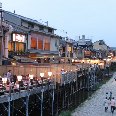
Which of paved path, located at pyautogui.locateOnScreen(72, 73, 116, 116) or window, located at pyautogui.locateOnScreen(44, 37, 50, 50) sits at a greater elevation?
window, located at pyautogui.locateOnScreen(44, 37, 50, 50)

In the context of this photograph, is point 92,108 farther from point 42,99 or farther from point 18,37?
point 18,37

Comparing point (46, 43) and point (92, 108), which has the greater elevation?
point (46, 43)

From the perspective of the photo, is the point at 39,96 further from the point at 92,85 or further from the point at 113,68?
→ the point at 113,68

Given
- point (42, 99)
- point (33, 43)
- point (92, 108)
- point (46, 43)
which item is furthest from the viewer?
point (46, 43)

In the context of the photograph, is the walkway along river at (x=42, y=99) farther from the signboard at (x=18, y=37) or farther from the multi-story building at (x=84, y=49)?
the multi-story building at (x=84, y=49)

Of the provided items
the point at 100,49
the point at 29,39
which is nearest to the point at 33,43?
the point at 29,39

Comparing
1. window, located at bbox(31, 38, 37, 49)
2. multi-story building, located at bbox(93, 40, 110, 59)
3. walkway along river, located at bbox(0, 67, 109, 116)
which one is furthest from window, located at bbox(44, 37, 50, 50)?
multi-story building, located at bbox(93, 40, 110, 59)

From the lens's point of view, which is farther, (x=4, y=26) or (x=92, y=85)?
(x=92, y=85)

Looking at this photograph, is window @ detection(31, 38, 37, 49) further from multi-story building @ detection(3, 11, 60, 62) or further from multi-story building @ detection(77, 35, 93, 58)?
multi-story building @ detection(77, 35, 93, 58)

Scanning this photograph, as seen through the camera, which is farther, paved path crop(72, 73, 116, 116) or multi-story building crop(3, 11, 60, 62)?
multi-story building crop(3, 11, 60, 62)

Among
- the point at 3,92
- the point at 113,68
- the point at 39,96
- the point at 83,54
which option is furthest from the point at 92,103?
the point at 113,68

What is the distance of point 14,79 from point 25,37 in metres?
22.1

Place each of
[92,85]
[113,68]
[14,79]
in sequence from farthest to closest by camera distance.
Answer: [113,68]
[92,85]
[14,79]

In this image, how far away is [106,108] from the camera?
42469 mm
